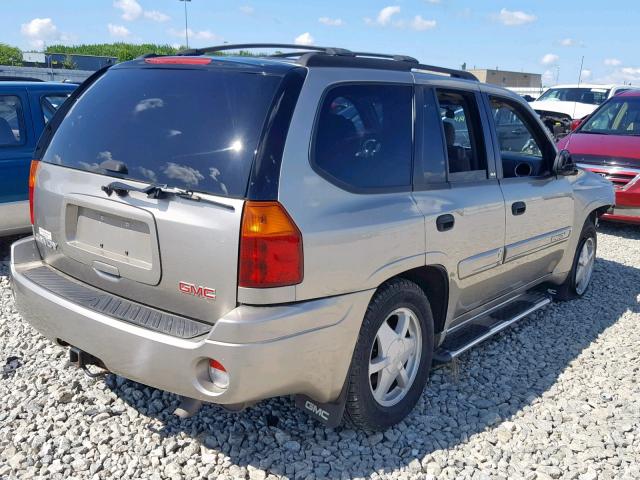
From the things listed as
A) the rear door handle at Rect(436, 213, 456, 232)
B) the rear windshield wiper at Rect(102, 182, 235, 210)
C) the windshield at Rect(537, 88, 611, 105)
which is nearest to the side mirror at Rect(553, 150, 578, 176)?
the rear door handle at Rect(436, 213, 456, 232)

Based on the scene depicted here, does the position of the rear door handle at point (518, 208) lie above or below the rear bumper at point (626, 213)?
above

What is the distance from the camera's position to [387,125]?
3.07 meters

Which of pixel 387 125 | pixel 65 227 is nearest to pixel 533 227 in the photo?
pixel 387 125

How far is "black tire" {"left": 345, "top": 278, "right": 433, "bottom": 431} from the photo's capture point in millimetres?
2855

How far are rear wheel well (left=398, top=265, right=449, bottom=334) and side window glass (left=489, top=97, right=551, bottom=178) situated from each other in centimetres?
118

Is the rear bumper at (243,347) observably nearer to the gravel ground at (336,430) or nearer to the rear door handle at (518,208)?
the gravel ground at (336,430)

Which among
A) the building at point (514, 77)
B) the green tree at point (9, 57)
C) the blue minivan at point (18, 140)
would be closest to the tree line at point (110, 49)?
the green tree at point (9, 57)

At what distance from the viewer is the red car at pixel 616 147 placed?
311 inches

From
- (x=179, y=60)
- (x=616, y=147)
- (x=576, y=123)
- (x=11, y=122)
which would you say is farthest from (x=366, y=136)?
(x=576, y=123)

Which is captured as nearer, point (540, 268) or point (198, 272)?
point (198, 272)

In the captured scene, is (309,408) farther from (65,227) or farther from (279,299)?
→ (65,227)

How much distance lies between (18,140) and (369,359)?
4.53 metres

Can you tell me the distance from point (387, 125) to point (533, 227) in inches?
65.6

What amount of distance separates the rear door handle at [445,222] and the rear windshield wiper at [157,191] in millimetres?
1251
